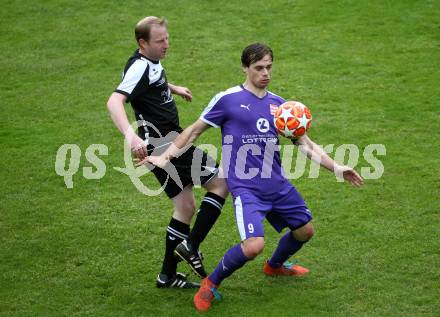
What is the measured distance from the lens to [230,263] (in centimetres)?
721

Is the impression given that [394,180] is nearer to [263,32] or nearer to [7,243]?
[7,243]

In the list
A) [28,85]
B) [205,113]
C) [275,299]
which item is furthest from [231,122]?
[28,85]

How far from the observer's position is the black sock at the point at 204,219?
7715 mm

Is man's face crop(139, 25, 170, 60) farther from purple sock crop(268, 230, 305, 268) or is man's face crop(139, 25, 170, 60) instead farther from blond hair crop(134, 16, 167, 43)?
purple sock crop(268, 230, 305, 268)

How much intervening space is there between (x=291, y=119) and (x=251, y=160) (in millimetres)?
578

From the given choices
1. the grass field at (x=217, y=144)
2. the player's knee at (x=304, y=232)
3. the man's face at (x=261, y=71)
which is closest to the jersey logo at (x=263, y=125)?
the man's face at (x=261, y=71)

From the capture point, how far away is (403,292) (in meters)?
7.42

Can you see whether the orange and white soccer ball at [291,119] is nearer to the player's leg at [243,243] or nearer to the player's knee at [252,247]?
the player's leg at [243,243]

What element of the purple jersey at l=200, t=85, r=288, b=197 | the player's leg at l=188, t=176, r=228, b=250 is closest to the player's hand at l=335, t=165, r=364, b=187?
the purple jersey at l=200, t=85, r=288, b=197

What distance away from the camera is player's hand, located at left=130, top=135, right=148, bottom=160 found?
714cm

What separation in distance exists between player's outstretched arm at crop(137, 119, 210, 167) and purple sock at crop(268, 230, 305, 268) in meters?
1.45

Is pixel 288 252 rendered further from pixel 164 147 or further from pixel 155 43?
pixel 155 43

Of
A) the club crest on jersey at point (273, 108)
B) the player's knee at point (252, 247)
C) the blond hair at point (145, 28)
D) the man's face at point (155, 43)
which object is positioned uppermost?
the blond hair at point (145, 28)

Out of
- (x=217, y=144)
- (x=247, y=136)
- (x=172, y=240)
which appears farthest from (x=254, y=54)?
(x=217, y=144)
